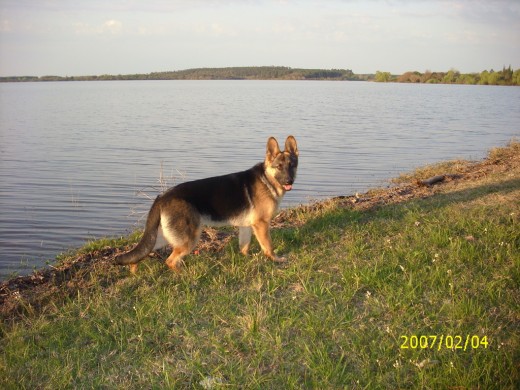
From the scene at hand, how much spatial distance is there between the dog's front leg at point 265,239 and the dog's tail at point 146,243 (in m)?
1.42

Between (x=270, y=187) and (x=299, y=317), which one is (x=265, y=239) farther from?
(x=299, y=317)

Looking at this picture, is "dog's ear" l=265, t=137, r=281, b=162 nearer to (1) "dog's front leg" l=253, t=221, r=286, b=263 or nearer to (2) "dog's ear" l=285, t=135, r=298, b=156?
(2) "dog's ear" l=285, t=135, r=298, b=156

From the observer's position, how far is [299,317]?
468 cm

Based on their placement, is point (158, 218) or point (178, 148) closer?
point (158, 218)

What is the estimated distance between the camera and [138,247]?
6082 mm

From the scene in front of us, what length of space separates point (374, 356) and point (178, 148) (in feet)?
58.1

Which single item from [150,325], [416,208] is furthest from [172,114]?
[150,325]

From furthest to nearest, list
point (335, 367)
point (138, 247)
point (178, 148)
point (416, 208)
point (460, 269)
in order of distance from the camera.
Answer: point (178, 148), point (416, 208), point (138, 247), point (460, 269), point (335, 367)

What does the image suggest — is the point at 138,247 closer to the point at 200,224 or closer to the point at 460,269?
the point at 200,224
